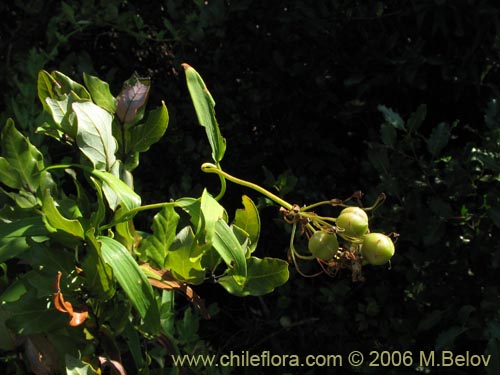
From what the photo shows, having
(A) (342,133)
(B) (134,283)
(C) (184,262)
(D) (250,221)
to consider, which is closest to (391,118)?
(A) (342,133)

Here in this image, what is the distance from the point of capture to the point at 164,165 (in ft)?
7.93

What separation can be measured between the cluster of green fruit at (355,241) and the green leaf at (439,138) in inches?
38.3

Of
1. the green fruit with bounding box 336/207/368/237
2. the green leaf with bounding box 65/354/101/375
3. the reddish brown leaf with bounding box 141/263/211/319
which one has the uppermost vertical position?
the green fruit with bounding box 336/207/368/237

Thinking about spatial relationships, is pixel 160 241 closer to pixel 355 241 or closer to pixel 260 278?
pixel 260 278

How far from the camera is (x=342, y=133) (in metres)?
2.47

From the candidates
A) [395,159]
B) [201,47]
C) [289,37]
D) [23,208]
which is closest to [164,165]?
[201,47]

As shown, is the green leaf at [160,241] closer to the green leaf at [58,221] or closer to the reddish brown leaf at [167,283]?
the reddish brown leaf at [167,283]

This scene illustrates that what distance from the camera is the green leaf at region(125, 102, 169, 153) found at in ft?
3.84

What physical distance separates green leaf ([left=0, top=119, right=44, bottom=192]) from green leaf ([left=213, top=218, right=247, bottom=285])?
359 mm

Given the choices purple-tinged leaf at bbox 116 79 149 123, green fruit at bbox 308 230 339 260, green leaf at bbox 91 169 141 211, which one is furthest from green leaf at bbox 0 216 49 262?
green fruit at bbox 308 230 339 260

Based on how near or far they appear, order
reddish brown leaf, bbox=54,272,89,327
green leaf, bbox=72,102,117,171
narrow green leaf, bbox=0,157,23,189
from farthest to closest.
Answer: narrow green leaf, bbox=0,157,23,189 < green leaf, bbox=72,102,117,171 < reddish brown leaf, bbox=54,272,89,327

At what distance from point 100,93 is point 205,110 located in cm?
19

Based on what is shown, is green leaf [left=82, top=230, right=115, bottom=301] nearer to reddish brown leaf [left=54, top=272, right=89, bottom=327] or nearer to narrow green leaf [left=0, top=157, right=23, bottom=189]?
reddish brown leaf [left=54, top=272, right=89, bottom=327]

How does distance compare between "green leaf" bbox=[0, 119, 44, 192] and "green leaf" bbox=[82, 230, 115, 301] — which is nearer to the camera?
"green leaf" bbox=[82, 230, 115, 301]
